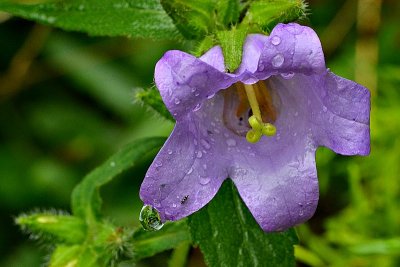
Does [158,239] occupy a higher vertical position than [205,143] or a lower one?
lower

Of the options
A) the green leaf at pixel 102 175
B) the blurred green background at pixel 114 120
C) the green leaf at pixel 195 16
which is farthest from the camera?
the blurred green background at pixel 114 120

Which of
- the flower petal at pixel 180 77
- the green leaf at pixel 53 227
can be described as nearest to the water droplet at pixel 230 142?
the flower petal at pixel 180 77

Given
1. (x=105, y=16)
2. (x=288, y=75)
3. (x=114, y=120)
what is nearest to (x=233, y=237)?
(x=288, y=75)

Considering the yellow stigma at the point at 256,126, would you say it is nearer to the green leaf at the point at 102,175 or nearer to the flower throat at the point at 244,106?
the flower throat at the point at 244,106

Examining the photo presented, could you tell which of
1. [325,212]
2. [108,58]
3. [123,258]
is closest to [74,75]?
[108,58]

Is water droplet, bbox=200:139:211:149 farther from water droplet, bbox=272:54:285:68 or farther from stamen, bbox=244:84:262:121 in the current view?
water droplet, bbox=272:54:285:68

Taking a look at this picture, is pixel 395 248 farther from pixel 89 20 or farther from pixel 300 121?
pixel 89 20

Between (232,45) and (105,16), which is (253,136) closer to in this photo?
(232,45)
